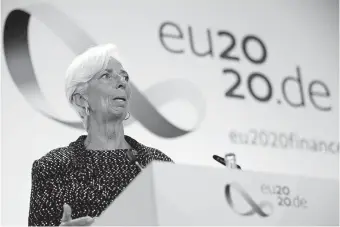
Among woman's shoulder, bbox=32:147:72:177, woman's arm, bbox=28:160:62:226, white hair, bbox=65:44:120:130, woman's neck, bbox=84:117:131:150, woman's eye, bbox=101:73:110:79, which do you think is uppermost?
white hair, bbox=65:44:120:130

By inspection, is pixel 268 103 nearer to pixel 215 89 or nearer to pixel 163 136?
pixel 215 89

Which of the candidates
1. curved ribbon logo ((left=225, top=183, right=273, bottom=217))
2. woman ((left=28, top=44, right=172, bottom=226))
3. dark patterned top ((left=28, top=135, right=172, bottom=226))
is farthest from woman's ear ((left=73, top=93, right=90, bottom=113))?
curved ribbon logo ((left=225, top=183, right=273, bottom=217))

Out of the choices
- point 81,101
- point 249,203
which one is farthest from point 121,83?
point 249,203

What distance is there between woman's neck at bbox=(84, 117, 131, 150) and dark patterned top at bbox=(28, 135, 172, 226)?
3 centimetres

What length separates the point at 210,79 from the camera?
3.73 m

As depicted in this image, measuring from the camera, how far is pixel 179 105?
365cm

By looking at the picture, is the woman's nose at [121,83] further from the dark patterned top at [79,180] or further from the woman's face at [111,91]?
the dark patterned top at [79,180]

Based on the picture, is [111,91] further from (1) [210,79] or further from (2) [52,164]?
(1) [210,79]

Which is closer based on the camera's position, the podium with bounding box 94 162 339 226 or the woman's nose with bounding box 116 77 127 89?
the podium with bounding box 94 162 339 226

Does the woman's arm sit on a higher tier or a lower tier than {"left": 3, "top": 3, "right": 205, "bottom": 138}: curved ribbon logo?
lower

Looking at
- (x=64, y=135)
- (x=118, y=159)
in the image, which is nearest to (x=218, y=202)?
(x=118, y=159)

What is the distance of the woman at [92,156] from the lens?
7.25ft

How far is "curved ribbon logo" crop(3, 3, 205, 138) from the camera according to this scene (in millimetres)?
3301

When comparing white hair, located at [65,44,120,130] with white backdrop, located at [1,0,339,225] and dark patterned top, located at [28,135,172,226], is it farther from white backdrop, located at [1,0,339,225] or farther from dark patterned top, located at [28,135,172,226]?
white backdrop, located at [1,0,339,225]
